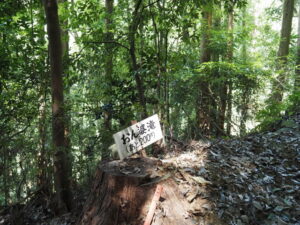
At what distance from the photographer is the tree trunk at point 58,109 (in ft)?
9.29

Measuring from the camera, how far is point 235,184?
2.63 meters

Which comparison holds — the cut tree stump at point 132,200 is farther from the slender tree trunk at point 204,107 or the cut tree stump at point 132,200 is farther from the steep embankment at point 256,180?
the slender tree trunk at point 204,107

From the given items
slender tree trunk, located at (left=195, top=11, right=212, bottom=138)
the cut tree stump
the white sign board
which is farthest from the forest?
slender tree trunk, located at (left=195, top=11, right=212, bottom=138)

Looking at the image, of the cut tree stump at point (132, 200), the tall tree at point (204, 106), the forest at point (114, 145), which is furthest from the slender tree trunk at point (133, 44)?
the tall tree at point (204, 106)

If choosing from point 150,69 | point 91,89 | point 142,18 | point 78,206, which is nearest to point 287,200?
point 150,69

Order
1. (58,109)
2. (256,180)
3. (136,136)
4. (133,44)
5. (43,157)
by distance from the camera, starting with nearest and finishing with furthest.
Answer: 1. (136,136)
2. (256,180)
3. (58,109)
4. (133,44)
5. (43,157)

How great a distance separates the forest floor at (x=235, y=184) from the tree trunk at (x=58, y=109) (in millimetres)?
318

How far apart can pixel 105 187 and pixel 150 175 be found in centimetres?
47

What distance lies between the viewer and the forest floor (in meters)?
2.23

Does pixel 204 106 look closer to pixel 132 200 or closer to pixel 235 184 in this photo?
pixel 235 184

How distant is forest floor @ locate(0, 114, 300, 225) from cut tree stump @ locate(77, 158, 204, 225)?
0.37 ft

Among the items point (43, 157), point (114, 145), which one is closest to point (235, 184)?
point (114, 145)

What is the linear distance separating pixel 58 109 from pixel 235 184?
238cm

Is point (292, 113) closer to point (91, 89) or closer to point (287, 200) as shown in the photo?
point (287, 200)
